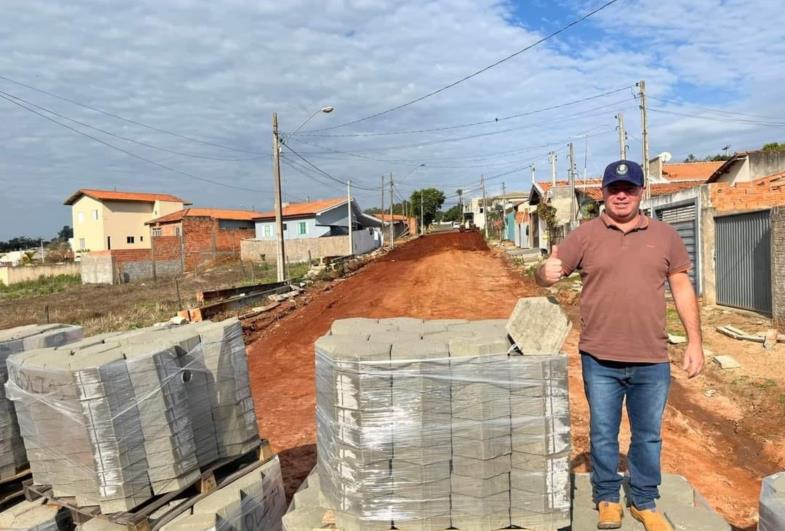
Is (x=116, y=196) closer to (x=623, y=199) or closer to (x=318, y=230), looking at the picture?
(x=318, y=230)

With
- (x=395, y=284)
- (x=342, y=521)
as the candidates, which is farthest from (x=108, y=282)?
(x=342, y=521)

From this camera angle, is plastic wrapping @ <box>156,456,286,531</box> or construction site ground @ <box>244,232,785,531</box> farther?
construction site ground @ <box>244,232,785,531</box>

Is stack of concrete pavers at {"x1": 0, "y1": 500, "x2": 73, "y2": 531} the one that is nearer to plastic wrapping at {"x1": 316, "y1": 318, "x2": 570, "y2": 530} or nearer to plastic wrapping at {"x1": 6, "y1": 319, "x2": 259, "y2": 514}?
plastic wrapping at {"x1": 6, "y1": 319, "x2": 259, "y2": 514}

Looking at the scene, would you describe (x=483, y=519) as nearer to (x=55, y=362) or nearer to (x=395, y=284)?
(x=55, y=362)

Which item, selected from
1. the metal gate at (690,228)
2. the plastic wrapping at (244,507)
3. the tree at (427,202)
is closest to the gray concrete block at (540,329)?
the plastic wrapping at (244,507)

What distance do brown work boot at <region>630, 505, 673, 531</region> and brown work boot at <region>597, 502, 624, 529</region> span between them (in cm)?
9

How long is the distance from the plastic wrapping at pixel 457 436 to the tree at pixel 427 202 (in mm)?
84902

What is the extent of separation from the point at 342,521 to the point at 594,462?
136 cm

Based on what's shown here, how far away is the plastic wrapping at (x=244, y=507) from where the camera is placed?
2838 mm

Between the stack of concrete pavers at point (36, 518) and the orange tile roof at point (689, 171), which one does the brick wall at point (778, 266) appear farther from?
the orange tile roof at point (689, 171)

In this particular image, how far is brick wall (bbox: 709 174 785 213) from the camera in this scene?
1041 cm

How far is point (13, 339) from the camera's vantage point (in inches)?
143

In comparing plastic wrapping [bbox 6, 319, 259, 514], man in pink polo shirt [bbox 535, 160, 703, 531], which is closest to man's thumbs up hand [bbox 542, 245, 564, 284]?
man in pink polo shirt [bbox 535, 160, 703, 531]

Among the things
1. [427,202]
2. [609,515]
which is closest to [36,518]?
[609,515]
